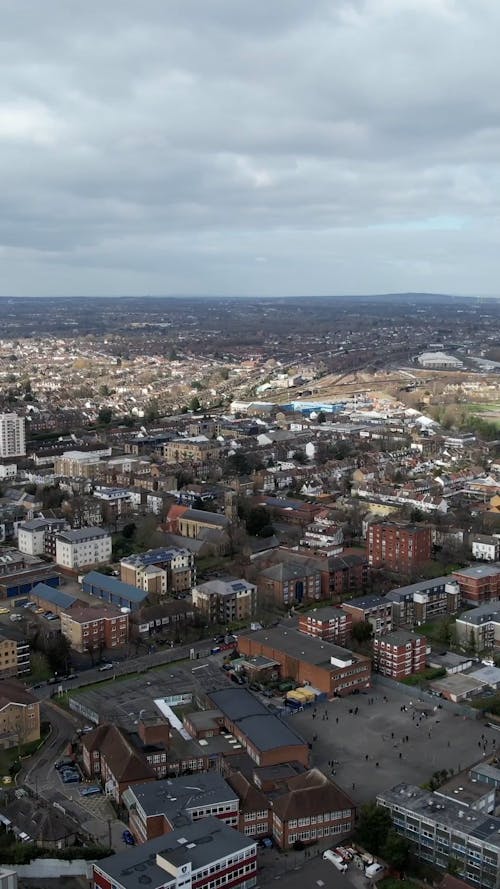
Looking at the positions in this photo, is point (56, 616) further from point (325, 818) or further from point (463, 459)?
point (463, 459)

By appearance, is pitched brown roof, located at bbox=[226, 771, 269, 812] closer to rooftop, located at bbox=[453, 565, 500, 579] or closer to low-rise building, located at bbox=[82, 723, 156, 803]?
low-rise building, located at bbox=[82, 723, 156, 803]

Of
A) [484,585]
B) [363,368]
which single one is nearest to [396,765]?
[484,585]

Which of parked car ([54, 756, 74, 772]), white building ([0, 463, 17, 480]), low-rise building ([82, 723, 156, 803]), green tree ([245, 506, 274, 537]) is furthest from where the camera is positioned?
white building ([0, 463, 17, 480])

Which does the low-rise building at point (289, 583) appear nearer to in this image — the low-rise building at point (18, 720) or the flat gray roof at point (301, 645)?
the flat gray roof at point (301, 645)

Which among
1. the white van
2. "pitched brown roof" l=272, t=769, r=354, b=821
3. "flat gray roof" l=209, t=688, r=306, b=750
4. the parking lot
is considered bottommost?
the parking lot

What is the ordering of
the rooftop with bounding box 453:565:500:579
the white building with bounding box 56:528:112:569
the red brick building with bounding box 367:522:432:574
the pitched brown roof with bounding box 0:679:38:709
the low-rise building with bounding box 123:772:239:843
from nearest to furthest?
the low-rise building with bounding box 123:772:239:843
the pitched brown roof with bounding box 0:679:38:709
the rooftop with bounding box 453:565:500:579
the red brick building with bounding box 367:522:432:574
the white building with bounding box 56:528:112:569

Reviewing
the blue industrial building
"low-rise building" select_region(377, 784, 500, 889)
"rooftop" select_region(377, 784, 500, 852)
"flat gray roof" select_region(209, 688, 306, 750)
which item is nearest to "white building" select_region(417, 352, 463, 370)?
the blue industrial building

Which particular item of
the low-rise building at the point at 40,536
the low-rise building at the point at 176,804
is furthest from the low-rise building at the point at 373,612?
the low-rise building at the point at 40,536
